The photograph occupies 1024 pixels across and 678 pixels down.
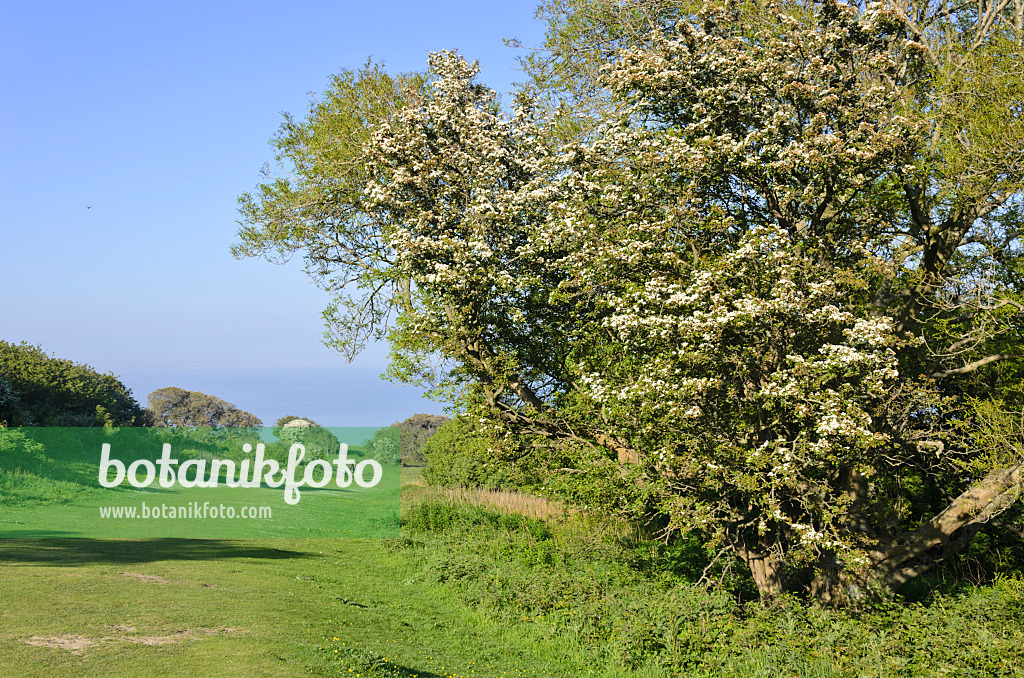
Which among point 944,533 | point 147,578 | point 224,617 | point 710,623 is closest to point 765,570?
point 710,623

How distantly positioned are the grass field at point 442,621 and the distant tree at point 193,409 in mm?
57318

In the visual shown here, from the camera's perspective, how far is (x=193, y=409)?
7531 cm

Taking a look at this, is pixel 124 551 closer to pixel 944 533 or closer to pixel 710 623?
pixel 710 623

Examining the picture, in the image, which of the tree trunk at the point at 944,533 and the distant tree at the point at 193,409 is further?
the distant tree at the point at 193,409

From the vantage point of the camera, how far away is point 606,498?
14.4 m

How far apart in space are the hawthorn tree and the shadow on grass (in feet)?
25.3

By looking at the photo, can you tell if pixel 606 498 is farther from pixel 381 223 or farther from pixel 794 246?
pixel 381 223

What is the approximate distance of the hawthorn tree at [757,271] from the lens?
12.6 metres

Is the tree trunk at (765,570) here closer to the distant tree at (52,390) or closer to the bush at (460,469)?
the bush at (460,469)

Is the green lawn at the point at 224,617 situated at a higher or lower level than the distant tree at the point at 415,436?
lower

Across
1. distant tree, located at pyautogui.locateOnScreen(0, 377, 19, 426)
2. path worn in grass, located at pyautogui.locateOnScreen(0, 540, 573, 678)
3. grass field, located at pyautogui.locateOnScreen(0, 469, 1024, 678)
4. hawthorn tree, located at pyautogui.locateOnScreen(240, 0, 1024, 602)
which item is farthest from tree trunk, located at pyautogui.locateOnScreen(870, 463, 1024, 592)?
distant tree, located at pyautogui.locateOnScreen(0, 377, 19, 426)

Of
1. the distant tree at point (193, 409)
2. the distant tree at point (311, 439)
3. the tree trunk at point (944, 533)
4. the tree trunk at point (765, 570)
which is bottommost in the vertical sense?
the tree trunk at point (765, 570)

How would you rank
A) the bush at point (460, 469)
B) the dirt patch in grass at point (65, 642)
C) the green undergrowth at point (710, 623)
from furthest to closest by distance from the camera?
the bush at point (460, 469) < the green undergrowth at point (710, 623) < the dirt patch in grass at point (65, 642)

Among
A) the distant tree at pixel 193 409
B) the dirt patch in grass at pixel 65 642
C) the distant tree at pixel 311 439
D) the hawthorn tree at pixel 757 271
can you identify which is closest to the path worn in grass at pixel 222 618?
the dirt patch in grass at pixel 65 642
